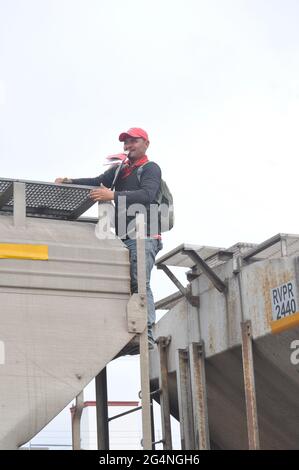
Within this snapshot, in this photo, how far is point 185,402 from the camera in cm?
994

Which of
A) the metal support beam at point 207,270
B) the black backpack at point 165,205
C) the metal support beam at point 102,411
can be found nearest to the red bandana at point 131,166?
the black backpack at point 165,205

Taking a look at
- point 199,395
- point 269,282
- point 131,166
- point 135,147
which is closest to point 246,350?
point 269,282

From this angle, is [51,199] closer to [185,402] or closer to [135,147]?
[135,147]

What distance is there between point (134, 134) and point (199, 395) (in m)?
3.05

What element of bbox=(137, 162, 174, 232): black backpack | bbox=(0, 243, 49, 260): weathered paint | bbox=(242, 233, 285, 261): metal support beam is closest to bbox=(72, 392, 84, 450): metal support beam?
bbox=(0, 243, 49, 260): weathered paint

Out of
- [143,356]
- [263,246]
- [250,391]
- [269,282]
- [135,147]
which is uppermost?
[135,147]

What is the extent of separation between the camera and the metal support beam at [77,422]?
7051 mm

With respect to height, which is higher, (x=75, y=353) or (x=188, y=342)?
(x=188, y=342)

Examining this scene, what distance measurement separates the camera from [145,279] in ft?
24.1

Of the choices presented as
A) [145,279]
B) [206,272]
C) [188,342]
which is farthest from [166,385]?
[145,279]

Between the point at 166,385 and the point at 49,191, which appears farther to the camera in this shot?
the point at 166,385

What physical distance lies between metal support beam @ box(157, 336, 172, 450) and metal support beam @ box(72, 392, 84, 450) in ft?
11.4

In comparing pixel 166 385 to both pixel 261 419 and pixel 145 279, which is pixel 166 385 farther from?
pixel 145 279

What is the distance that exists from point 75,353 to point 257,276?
110 inches
